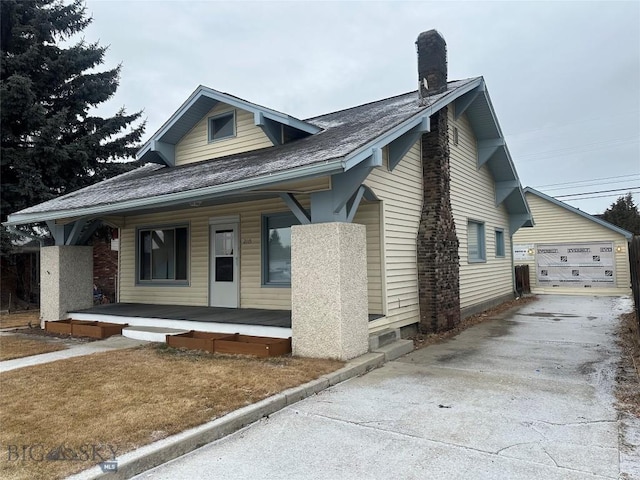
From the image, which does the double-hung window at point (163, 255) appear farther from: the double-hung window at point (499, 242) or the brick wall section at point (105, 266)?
the double-hung window at point (499, 242)

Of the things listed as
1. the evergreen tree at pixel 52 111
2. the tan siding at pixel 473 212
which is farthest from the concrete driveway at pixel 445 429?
the evergreen tree at pixel 52 111

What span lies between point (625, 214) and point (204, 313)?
124 ft

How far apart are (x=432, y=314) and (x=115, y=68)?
1692cm

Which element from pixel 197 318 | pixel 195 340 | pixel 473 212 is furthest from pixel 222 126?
pixel 473 212

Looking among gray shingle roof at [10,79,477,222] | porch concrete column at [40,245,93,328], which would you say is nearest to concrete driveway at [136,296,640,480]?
gray shingle roof at [10,79,477,222]

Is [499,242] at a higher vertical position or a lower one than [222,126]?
lower

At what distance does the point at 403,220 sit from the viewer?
8992 mm

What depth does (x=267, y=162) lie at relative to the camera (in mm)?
7625

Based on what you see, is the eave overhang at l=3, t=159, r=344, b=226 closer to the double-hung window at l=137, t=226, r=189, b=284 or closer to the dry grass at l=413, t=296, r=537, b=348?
the double-hung window at l=137, t=226, r=189, b=284

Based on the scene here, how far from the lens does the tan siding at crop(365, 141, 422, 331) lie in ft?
27.0

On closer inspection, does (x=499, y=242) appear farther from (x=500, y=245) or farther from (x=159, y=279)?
(x=159, y=279)

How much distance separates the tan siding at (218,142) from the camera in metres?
10.3

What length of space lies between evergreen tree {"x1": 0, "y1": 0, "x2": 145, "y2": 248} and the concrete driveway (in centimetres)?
1535

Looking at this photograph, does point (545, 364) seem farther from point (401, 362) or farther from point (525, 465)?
point (525, 465)
